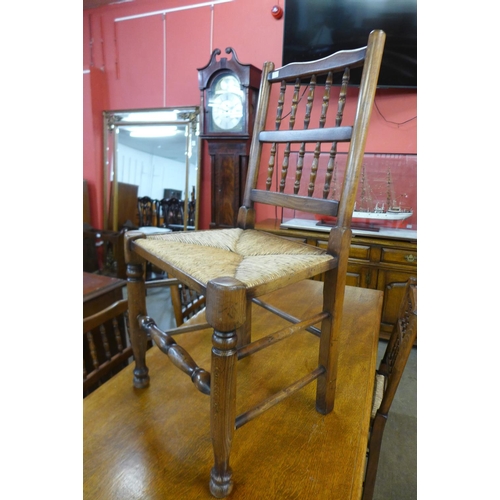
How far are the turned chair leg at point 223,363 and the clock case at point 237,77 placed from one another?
187 cm

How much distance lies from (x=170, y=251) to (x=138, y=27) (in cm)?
289

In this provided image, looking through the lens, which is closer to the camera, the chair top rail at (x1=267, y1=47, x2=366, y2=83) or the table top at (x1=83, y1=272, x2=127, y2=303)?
the chair top rail at (x1=267, y1=47, x2=366, y2=83)

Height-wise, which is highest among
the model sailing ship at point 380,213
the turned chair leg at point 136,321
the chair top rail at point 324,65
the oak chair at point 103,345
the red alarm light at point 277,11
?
the red alarm light at point 277,11

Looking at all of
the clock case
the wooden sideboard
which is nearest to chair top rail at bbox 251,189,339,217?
the wooden sideboard

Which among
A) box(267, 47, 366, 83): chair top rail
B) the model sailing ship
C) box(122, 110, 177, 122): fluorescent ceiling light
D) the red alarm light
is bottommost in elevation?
the model sailing ship

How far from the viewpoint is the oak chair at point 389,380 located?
0.73 metres

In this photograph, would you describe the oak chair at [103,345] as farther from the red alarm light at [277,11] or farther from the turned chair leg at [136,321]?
the red alarm light at [277,11]

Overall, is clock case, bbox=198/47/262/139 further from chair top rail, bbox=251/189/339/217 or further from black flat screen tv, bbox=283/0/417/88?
chair top rail, bbox=251/189/339/217

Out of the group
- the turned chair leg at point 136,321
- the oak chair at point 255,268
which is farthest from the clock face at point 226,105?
the turned chair leg at point 136,321

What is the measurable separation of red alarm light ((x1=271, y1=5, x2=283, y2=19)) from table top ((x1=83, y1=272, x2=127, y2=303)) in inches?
78.2

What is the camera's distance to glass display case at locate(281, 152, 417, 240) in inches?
82.7
